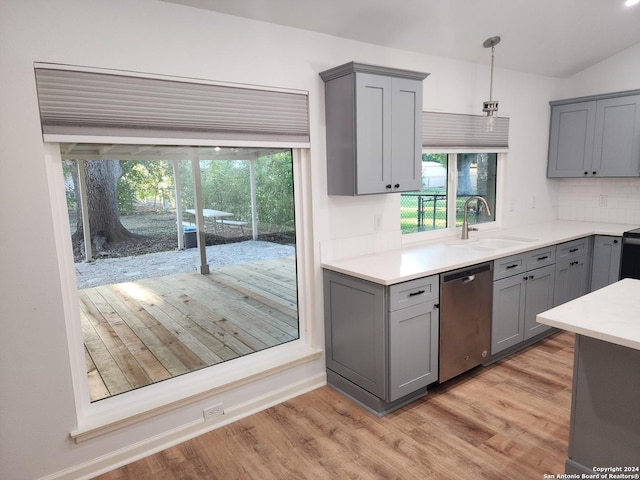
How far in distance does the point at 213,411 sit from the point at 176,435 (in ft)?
0.79

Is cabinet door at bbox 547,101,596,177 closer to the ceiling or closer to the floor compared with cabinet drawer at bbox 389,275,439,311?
closer to the ceiling

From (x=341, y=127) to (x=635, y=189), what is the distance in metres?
3.58

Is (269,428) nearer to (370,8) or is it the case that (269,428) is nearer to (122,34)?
(122,34)

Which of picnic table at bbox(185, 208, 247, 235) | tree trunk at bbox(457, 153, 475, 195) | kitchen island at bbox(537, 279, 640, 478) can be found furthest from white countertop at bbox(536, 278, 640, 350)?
tree trunk at bbox(457, 153, 475, 195)

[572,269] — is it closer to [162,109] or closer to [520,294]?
[520,294]

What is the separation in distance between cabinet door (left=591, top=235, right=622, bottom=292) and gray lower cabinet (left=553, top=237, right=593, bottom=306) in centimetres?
6

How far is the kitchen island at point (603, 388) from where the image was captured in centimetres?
178

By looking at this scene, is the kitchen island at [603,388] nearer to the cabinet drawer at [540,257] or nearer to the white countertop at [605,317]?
the white countertop at [605,317]

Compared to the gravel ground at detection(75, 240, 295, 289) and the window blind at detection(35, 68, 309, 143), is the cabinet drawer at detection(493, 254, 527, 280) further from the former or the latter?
the window blind at detection(35, 68, 309, 143)

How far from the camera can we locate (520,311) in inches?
138

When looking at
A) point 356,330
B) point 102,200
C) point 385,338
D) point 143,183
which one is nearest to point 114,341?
point 102,200

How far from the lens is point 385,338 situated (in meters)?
2.66

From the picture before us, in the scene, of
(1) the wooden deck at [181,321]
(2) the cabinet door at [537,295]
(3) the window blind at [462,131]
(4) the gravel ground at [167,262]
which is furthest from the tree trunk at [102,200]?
(2) the cabinet door at [537,295]

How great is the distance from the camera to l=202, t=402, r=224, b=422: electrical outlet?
2621mm
